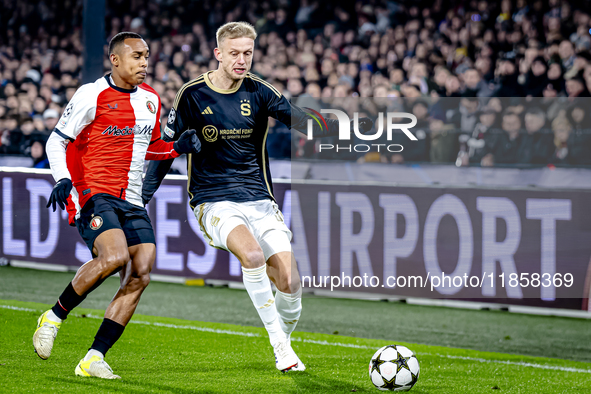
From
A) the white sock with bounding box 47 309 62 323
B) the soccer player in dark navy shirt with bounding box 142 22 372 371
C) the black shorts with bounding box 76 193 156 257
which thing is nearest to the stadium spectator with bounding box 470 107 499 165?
the soccer player in dark navy shirt with bounding box 142 22 372 371

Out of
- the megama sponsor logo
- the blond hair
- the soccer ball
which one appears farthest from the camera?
the blond hair

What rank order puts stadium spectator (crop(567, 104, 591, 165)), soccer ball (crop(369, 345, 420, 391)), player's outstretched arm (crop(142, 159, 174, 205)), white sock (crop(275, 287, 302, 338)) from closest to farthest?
1. soccer ball (crop(369, 345, 420, 391))
2. white sock (crop(275, 287, 302, 338))
3. player's outstretched arm (crop(142, 159, 174, 205))
4. stadium spectator (crop(567, 104, 591, 165))

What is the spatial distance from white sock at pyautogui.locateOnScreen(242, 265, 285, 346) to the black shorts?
2.16 ft

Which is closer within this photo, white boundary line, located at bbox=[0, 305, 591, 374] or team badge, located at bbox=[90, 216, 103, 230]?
team badge, located at bbox=[90, 216, 103, 230]

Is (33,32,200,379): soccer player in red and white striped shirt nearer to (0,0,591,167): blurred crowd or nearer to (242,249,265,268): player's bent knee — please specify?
(242,249,265,268): player's bent knee

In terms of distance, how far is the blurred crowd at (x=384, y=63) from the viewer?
7395 millimetres

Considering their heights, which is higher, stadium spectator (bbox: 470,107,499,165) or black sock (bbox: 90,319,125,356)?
stadium spectator (bbox: 470,107,499,165)

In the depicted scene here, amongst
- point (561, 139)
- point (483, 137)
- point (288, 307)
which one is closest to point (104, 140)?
point (288, 307)

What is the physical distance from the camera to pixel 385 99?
7.70 metres

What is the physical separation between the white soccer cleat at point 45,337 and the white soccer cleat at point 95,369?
0.22 m

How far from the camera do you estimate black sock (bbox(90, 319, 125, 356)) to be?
428 centimetres

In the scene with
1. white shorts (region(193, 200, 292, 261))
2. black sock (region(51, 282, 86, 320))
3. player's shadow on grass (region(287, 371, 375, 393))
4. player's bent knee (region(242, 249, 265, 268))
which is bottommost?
player's shadow on grass (region(287, 371, 375, 393))

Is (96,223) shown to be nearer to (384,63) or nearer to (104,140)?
(104,140)

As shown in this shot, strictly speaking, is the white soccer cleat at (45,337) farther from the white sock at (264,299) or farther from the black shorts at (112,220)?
the white sock at (264,299)
